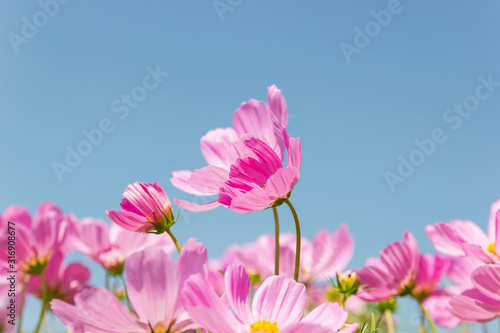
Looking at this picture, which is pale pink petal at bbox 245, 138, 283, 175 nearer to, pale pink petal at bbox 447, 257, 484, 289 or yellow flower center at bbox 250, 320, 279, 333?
yellow flower center at bbox 250, 320, 279, 333

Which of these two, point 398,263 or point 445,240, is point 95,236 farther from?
point 445,240

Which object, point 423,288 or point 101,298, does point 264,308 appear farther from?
point 423,288

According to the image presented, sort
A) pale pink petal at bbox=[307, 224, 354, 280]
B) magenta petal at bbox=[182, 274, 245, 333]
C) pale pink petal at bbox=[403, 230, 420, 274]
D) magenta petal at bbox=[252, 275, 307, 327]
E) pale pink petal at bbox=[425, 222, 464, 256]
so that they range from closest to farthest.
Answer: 1. magenta petal at bbox=[182, 274, 245, 333]
2. magenta petal at bbox=[252, 275, 307, 327]
3. pale pink petal at bbox=[425, 222, 464, 256]
4. pale pink petal at bbox=[403, 230, 420, 274]
5. pale pink petal at bbox=[307, 224, 354, 280]

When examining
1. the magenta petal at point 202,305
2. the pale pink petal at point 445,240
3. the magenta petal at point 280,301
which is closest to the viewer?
the magenta petal at point 202,305

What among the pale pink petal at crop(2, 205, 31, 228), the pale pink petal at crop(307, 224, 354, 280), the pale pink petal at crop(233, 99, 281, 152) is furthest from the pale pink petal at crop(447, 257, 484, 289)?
the pale pink petal at crop(2, 205, 31, 228)

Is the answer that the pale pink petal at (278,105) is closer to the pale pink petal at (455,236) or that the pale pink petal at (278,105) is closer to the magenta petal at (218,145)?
the magenta petal at (218,145)

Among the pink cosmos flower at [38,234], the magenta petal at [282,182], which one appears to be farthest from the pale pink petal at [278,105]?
the pink cosmos flower at [38,234]
